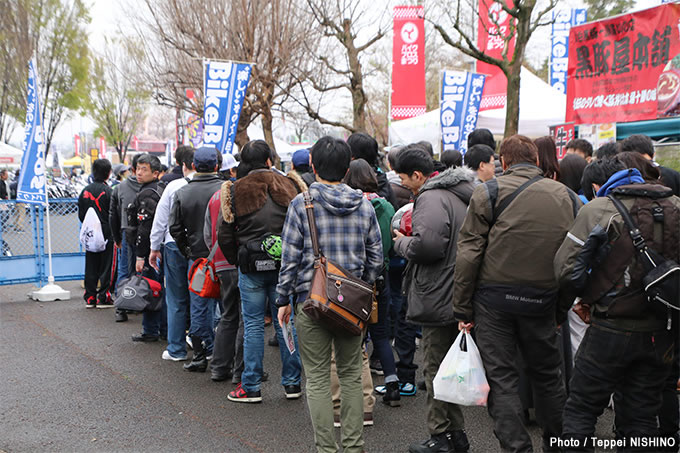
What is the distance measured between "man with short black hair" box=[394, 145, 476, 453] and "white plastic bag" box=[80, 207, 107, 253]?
5.58 meters

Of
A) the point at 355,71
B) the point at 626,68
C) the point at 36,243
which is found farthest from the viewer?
the point at 355,71

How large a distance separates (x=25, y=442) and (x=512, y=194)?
360 cm

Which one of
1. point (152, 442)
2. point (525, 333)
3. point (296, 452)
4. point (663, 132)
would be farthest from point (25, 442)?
point (663, 132)

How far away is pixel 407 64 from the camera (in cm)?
1647

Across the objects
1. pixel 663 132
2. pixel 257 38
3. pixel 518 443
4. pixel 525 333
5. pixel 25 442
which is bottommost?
pixel 25 442

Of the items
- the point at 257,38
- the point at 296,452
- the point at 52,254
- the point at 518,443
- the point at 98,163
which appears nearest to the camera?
the point at 518,443

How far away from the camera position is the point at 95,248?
8.36 m

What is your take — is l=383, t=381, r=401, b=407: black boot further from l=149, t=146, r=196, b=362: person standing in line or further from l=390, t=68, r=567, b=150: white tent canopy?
l=390, t=68, r=567, b=150: white tent canopy

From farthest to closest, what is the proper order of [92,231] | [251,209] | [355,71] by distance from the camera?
[355,71] → [92,231] → [251,209]

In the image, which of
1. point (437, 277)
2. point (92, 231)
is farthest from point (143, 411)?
point (92, 231)

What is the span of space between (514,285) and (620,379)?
711 mm

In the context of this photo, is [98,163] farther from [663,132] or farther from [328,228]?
[663,132]

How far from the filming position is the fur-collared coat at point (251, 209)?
4.71 metres

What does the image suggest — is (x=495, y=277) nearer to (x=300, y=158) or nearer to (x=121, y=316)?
(x=300, y=158)
